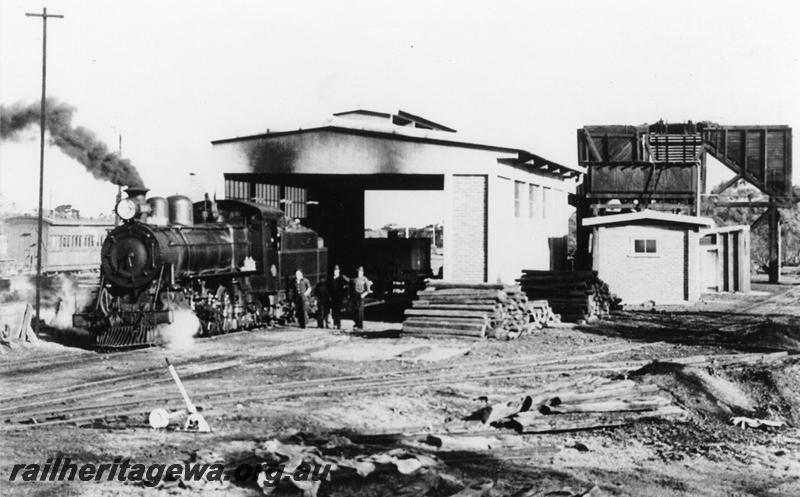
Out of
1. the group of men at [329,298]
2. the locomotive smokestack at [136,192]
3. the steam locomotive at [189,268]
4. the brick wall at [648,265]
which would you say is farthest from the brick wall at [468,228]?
the brick wall at [648,265]

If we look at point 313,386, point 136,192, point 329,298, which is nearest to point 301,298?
point 329,298

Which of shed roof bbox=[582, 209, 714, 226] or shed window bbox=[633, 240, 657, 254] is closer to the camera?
shed roof bbox=[582, 209, 714, 226]

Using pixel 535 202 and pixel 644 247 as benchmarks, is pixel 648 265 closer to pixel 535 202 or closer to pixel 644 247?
pixel 644 247

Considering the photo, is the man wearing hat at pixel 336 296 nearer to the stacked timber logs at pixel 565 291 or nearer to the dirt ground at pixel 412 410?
the dirt ground at pixel 412 410

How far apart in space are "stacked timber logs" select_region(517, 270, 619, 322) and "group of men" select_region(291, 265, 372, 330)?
187 inches

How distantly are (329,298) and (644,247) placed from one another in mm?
12506

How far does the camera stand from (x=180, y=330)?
17.9 meters

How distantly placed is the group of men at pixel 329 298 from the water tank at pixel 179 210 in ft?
10.3

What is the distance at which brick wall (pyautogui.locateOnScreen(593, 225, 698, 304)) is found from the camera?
29125 millimetres

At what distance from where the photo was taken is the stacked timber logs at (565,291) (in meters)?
23.3

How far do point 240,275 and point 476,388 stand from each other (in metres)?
9.75

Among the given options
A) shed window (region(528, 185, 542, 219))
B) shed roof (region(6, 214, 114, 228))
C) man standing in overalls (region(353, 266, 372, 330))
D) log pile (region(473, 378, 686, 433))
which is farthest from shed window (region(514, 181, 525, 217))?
shed roof (region(6, 214, 114, 228))

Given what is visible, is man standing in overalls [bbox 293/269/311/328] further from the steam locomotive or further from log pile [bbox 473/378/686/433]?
log pile [bbox 473/378/686/433]

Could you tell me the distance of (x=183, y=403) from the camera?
11016mm
